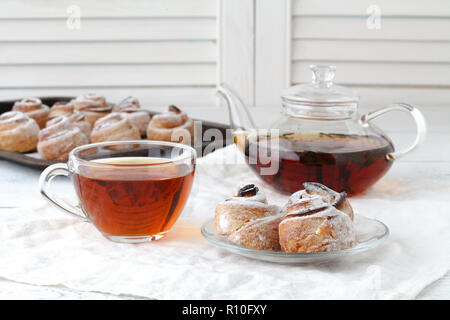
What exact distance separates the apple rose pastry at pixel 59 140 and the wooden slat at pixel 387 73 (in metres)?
0.98

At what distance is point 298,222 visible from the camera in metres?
0.72

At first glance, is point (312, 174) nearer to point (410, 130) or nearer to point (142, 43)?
point (410, 130)

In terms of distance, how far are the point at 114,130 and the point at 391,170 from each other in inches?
25.7

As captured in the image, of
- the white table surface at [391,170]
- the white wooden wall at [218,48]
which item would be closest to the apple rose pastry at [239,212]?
the white table surface at [391,170]

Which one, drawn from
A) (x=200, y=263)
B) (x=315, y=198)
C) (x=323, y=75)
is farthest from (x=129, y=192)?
(x=323, y=75)

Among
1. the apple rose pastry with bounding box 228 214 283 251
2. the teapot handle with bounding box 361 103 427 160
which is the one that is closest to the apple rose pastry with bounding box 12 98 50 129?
the teapot handle with bounding box 361 103 427 160

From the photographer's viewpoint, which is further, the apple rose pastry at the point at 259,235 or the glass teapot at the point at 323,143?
the glass teapot at the point at 323,143

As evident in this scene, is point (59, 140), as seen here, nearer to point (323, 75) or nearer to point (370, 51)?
point (323, 75)

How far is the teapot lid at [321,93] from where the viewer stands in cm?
105

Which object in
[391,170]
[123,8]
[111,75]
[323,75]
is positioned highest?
[123,8]

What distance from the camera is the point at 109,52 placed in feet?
7.34

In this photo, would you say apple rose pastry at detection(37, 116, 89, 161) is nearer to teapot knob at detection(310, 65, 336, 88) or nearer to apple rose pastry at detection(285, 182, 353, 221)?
teapot knob at detection(310, 65, 336, 88)

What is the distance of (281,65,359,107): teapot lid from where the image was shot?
3.46 feet

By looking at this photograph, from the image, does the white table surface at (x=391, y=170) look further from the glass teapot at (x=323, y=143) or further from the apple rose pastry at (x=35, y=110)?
the apple rose pastry at (x=35, y=110)
